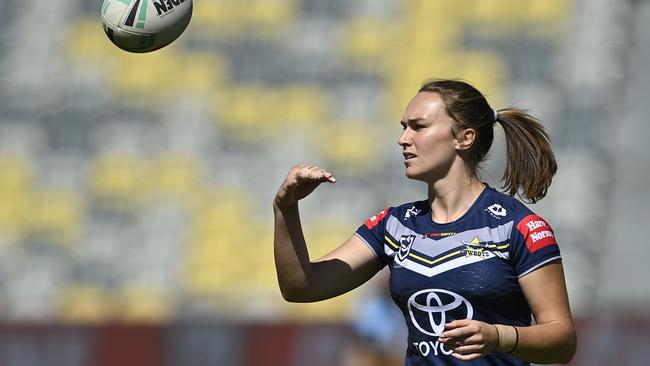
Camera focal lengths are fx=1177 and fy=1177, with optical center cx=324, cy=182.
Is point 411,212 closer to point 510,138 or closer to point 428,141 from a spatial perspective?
point 428,141

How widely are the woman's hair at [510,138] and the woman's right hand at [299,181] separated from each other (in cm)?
51

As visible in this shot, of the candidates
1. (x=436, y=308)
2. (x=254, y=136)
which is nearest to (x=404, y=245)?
(x=436, y=308)

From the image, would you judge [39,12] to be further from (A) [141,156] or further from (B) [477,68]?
(B) [477,68]

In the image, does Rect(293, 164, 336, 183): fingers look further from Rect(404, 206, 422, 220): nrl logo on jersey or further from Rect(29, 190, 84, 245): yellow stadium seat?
Rect(29, 190, 84, 245): yellow stadium seat

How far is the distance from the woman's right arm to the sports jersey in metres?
0.21

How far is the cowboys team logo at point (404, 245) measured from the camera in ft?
13.4

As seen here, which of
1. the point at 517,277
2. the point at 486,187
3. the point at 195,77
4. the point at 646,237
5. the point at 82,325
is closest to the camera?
the point at 517,277

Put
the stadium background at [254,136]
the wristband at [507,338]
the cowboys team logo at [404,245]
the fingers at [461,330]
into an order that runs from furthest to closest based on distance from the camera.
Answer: the stadium background at [254,136], the cowboys team logo at [404,245], the wristband at [507,338], the fingers at [461,330]

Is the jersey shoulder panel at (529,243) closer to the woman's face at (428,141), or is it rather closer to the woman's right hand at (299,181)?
the woman's face at (428,141)

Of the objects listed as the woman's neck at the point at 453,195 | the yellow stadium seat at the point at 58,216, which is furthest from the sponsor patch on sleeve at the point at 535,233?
the yellow stadium seat at the point at 58,216

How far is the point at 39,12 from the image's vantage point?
12789 millimetres

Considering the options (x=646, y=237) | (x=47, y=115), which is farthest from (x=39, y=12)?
(x=646, y=237)

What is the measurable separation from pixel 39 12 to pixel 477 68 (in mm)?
4777

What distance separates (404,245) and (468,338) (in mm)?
729
